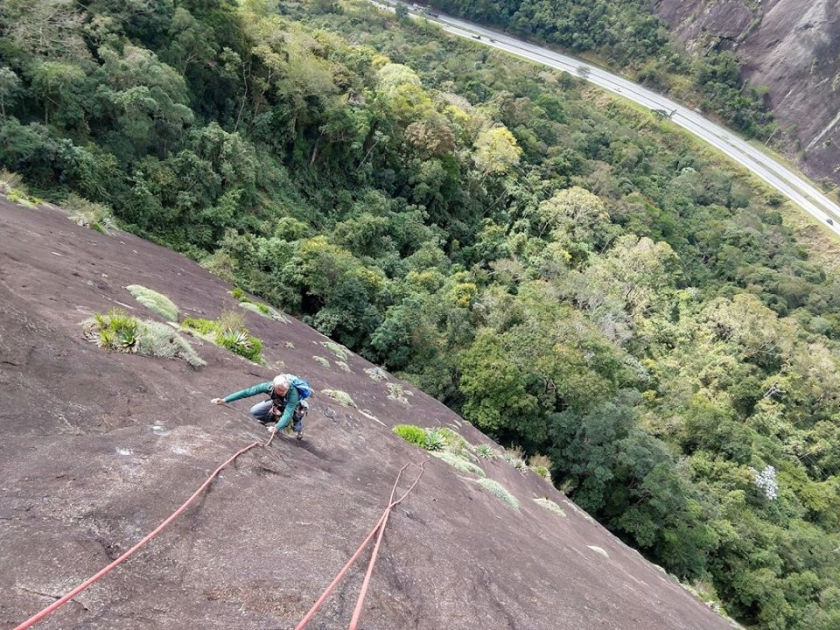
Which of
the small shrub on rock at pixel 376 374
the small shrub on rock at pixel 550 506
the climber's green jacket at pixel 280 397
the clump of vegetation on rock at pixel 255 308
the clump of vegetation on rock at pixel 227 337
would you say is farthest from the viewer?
the small shrub on rock at pixel 376 374

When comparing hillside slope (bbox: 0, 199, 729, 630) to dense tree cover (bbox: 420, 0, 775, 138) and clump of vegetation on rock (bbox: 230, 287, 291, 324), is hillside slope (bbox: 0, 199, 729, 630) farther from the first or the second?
dense tree cover (bbox: 420, 0, 775, 138)

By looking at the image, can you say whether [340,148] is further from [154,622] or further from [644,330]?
[154,622]

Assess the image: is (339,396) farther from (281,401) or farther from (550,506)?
(550,506)

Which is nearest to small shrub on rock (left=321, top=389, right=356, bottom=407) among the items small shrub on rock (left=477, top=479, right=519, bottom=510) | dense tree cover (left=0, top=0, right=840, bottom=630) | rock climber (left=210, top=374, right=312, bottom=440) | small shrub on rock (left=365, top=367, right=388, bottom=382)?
small shrub on rock (left=477, top=479, right=519, bottom=510)

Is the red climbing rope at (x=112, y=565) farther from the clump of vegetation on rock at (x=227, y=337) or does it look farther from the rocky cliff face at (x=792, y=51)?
the rocky cliff face at (x=792, y=51)

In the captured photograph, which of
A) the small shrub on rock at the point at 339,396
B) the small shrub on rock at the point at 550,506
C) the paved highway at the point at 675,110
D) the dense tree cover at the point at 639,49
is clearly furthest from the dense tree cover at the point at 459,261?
the dense tree cover at the point at 639,49

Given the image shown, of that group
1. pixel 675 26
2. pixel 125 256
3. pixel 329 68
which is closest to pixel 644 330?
pixel 329 68
